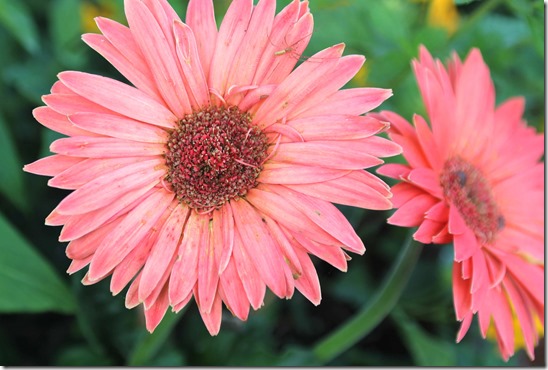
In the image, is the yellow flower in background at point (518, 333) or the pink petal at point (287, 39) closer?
the pink petal at point (287, 39)

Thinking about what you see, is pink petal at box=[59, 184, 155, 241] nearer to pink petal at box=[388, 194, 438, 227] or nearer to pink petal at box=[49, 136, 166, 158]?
pink petal at box=[49, 136, 166, 158]

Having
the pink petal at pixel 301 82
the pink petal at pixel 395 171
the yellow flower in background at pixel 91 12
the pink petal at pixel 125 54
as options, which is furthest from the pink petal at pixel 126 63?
the yellow flower in background at pixel 91 12

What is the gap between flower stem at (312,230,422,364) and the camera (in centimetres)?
64

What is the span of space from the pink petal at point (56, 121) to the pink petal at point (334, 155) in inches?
6.7

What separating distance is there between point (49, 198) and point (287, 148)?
1.45 feet

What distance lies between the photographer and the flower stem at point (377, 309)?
64 cm

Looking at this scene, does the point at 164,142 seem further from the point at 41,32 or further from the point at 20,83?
the point at 41,32

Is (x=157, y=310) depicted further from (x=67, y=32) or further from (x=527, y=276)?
(x=67, y=32)

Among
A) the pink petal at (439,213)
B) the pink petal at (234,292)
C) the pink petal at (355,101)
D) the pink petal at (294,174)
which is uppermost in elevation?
the pink petal at (355,101)

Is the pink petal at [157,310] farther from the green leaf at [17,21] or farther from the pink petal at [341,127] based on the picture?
the green leaf at [17,21]

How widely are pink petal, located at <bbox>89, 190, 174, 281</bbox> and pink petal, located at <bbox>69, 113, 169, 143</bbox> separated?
0.17ft

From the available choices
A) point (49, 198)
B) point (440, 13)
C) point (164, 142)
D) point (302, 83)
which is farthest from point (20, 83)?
point (440, 13)

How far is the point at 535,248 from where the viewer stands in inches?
26.6

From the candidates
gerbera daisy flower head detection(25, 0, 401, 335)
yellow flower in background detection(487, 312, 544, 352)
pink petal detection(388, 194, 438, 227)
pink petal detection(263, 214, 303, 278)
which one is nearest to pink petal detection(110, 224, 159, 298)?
gerbera daisy flower head detection(25, 0, 401, 335)
